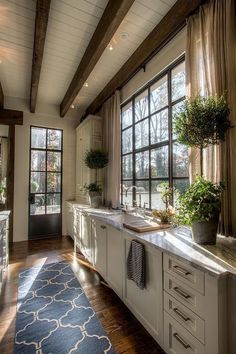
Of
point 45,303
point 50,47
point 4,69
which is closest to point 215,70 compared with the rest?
point 50,47

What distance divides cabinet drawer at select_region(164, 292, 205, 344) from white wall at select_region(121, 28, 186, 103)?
252 centimetres

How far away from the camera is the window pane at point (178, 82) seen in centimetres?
240

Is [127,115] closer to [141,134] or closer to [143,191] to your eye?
[141,134]

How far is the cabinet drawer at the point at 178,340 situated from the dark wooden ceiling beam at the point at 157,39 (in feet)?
9.17

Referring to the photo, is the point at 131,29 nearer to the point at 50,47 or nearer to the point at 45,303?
the point at 50,47

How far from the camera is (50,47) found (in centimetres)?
279

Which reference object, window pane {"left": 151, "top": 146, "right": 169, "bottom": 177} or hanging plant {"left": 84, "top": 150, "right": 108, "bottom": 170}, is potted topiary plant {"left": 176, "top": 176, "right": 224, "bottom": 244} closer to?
window pane {"left": 151, "top": 146, "right": 169, "bottom": 177}

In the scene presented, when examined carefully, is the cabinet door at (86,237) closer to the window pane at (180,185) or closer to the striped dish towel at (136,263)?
the striped dish towel at (136,263)

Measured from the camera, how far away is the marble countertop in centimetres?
114

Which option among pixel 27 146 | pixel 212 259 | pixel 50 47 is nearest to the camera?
pixel 212 259

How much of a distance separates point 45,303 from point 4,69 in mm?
3590

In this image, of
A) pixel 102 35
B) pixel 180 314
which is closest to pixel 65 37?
pixel 102 35

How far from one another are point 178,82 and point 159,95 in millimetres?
371

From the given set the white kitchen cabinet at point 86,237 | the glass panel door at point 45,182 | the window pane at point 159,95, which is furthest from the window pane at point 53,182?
the window pane at point 159,95
